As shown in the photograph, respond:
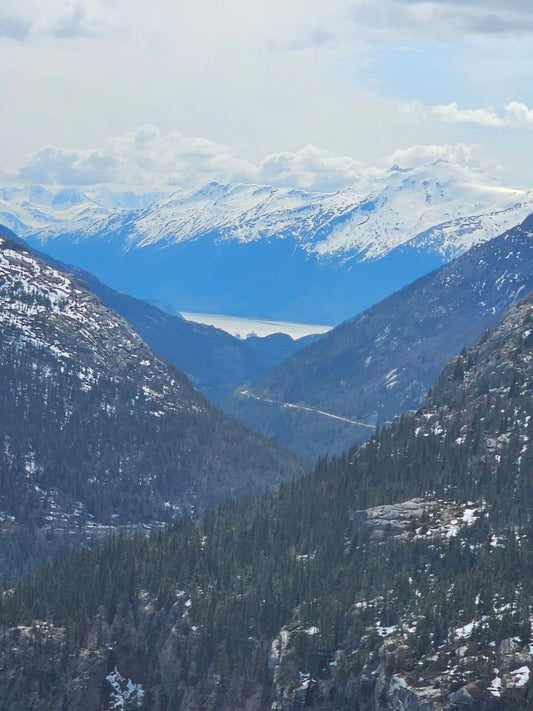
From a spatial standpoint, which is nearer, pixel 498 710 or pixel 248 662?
pixel 498 710

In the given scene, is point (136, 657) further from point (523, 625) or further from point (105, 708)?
point (523, 625)

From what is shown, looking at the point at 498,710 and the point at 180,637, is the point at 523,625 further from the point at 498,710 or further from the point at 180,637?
the point at 180,637

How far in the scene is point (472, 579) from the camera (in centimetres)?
17500

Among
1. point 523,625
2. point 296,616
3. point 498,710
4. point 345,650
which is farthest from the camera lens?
point 296,616

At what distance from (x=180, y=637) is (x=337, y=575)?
25.0 metres

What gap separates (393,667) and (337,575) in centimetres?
3494

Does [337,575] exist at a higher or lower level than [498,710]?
higher

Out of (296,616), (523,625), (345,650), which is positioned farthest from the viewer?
(296,616)

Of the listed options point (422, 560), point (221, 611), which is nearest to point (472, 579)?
point (422, 560)

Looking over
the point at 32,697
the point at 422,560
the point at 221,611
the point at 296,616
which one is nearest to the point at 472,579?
the point at 422,560

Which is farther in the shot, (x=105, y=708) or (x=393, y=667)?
(x=105, y=708)

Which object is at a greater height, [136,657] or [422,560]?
[422,560]

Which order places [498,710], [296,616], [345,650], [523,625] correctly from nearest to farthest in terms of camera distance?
[498,710] → [523,625] → [345,650] → [296,616]

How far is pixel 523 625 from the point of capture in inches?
6211
